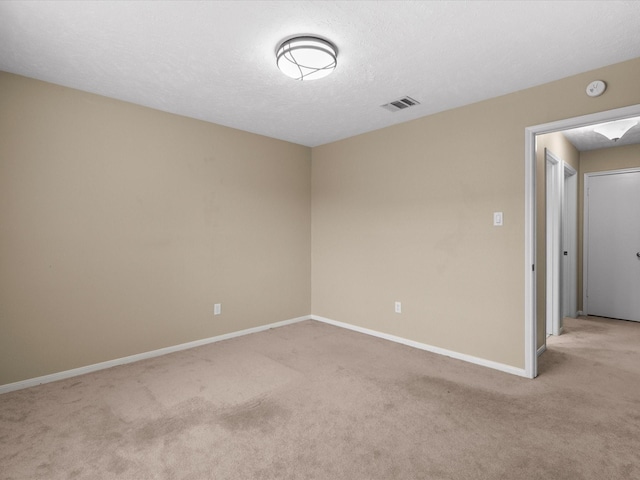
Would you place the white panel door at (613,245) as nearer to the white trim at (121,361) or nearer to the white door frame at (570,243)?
the white door frame at (570,243)

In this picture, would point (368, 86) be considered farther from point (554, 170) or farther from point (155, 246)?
point (554, 170)

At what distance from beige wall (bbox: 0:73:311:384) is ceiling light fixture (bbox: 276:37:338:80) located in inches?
69.5

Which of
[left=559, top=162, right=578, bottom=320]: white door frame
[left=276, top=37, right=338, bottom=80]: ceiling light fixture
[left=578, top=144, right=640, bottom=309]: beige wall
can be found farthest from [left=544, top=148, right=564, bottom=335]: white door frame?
[left=276, top=37, right=338, bottom=80]: ceiling light fixture

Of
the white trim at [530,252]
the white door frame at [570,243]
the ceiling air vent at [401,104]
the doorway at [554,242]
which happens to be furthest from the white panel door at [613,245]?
the ceiling air vent at [401,104]

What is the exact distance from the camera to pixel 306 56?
7.38 feet

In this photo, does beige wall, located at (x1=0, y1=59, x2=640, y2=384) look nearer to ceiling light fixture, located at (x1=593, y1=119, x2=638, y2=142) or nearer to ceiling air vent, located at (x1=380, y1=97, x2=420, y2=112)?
ceiling air vent, located at (x1=380, y1=97, x2=420, y2=112)

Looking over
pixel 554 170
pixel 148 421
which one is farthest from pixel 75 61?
pixel 554 170

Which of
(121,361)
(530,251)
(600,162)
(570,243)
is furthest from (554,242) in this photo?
(121,361)

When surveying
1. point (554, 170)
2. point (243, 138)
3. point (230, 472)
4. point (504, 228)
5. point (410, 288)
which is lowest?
point (230, 472)

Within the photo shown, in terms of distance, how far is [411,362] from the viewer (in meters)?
3.27

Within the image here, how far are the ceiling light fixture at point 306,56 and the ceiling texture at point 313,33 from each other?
6 centimetres

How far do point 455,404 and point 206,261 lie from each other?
2.80 meters

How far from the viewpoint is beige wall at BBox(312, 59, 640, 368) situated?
9.82 feet

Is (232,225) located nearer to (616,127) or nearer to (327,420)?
(327,420)
